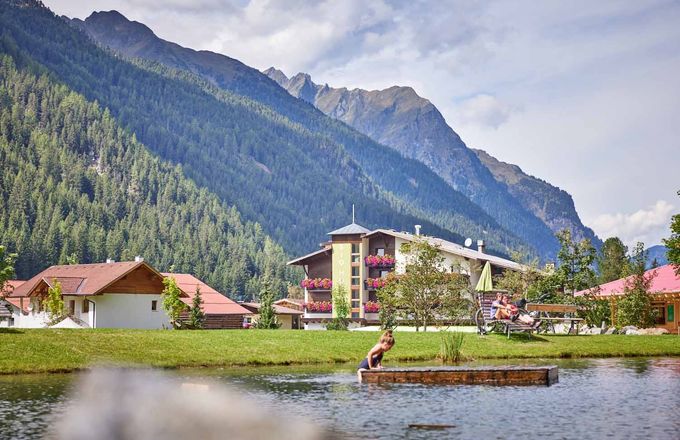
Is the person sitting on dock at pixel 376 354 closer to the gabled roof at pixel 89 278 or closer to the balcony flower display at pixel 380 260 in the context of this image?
the gabled roof at pixel 89 278

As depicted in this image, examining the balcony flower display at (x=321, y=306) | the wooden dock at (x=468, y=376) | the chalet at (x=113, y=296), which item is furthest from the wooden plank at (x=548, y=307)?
the balcony flower display at (x=321, y=306)

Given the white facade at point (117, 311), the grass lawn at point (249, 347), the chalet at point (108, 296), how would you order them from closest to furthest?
the grass lawn at point (249, 347) < the chalet at point (108, 296) < the white facade at point (117, 311)

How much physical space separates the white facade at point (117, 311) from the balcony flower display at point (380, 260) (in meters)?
34.0

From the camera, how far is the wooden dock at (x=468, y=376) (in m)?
32.3

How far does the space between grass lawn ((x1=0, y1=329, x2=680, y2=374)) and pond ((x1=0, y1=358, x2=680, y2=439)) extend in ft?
13.0

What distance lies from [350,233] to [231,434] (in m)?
94.4

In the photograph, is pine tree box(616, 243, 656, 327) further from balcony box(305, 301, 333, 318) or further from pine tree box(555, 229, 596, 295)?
balcony box(305, 301, 333, 318)

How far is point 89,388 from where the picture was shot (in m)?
26.4

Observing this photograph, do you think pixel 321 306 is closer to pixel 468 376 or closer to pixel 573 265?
pixel 573 265

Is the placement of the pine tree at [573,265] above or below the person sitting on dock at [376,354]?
above

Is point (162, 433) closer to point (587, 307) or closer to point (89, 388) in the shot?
point (89, 388)

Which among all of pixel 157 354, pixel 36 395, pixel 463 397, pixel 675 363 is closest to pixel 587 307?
pixel 675 363

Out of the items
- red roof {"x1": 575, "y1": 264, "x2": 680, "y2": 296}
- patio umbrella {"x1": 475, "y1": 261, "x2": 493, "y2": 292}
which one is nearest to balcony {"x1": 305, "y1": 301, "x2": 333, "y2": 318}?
red roof {"x1": 575, "y1": 264, "x2": 680, "y2": 296}

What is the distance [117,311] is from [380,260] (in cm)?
3937
